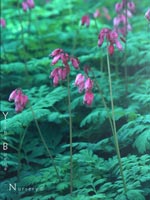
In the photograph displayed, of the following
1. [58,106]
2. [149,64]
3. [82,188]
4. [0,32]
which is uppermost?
[0,32]

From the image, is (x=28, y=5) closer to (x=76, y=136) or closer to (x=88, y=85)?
(x=76, y=136)

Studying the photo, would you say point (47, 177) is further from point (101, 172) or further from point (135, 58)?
point (135, 58)

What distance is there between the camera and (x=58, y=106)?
4.15 m

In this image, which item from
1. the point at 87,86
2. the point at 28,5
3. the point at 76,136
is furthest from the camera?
the point at 28,5

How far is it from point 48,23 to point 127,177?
15.2 feet

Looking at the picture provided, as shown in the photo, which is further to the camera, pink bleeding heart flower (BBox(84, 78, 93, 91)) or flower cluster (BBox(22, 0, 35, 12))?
flower cluster (BBox(22, 0, 35, 12))

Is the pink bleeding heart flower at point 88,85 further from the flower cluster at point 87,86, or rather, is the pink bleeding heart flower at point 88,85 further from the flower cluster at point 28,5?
the flower cluster at point 28,5

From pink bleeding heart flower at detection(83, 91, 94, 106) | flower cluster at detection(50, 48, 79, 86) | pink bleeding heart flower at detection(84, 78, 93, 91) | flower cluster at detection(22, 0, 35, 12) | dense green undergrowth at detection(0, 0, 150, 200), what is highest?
flower cluster at detection(22, 0, 35, 12)

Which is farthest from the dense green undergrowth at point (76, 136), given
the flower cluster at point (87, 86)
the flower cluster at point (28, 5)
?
the flower cluster at point (28, 5)

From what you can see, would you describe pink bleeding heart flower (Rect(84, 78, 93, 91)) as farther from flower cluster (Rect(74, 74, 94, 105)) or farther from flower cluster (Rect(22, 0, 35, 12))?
flower cluster (Rect(22, 0, 35, 12))

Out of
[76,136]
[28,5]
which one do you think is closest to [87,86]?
[76,136]

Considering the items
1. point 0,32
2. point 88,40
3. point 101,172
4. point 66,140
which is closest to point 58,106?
point 66,140

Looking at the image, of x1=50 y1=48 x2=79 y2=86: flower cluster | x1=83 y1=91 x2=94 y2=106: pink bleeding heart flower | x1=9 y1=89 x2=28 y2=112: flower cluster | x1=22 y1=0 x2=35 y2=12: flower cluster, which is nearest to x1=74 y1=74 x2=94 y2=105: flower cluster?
x1=83 y1=91 x2=94 y2=106: pink bleeding heart flower

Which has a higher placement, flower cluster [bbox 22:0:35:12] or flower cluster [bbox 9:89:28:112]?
flower cluster [bbox 22:0:35:12]
